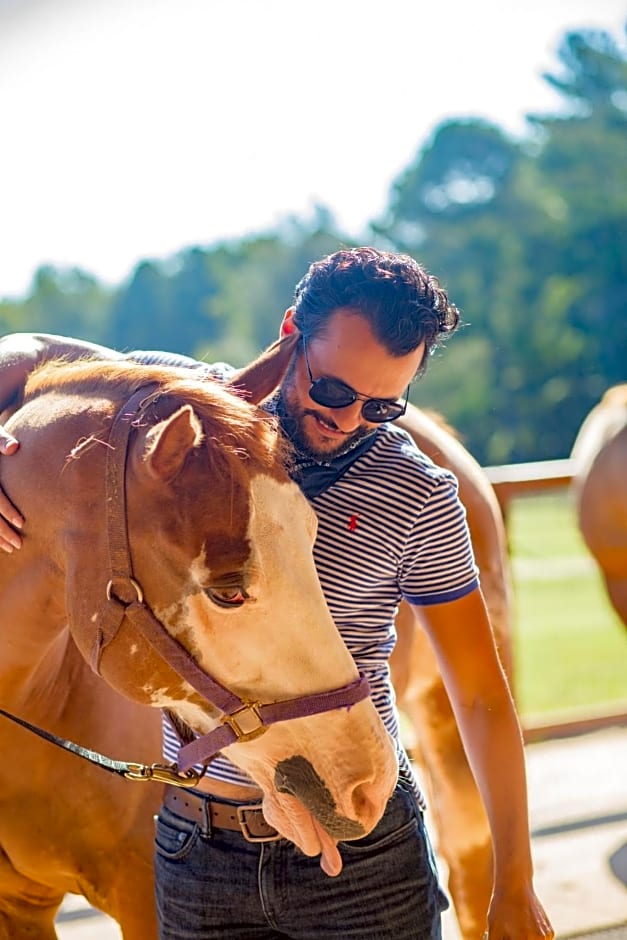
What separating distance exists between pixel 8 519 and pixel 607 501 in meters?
4.59

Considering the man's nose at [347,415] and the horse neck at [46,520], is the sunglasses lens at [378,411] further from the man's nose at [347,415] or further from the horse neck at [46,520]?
the horse neck at [46,520]

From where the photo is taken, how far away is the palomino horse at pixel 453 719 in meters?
3.13

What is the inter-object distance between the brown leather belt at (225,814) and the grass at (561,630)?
9.65ft

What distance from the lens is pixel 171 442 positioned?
146cm

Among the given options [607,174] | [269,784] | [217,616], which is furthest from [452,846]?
[607,174]

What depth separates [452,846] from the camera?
10.4ft

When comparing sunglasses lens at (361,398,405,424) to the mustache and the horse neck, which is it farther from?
the horse neck

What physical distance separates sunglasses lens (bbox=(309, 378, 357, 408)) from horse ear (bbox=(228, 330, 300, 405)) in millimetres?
69

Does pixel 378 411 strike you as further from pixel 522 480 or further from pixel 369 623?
pixel 522 480

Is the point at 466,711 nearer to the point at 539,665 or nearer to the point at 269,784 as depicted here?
the point at 269,784

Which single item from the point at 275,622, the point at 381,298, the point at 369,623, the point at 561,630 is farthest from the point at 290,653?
the point at 561,630

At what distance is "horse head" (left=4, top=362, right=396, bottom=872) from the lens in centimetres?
147

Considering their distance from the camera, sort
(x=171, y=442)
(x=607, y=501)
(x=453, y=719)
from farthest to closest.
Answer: (x=607, y=501) < (x=453, y=719) < (x=171, y=442)

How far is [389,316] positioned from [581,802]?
11.6 feet
